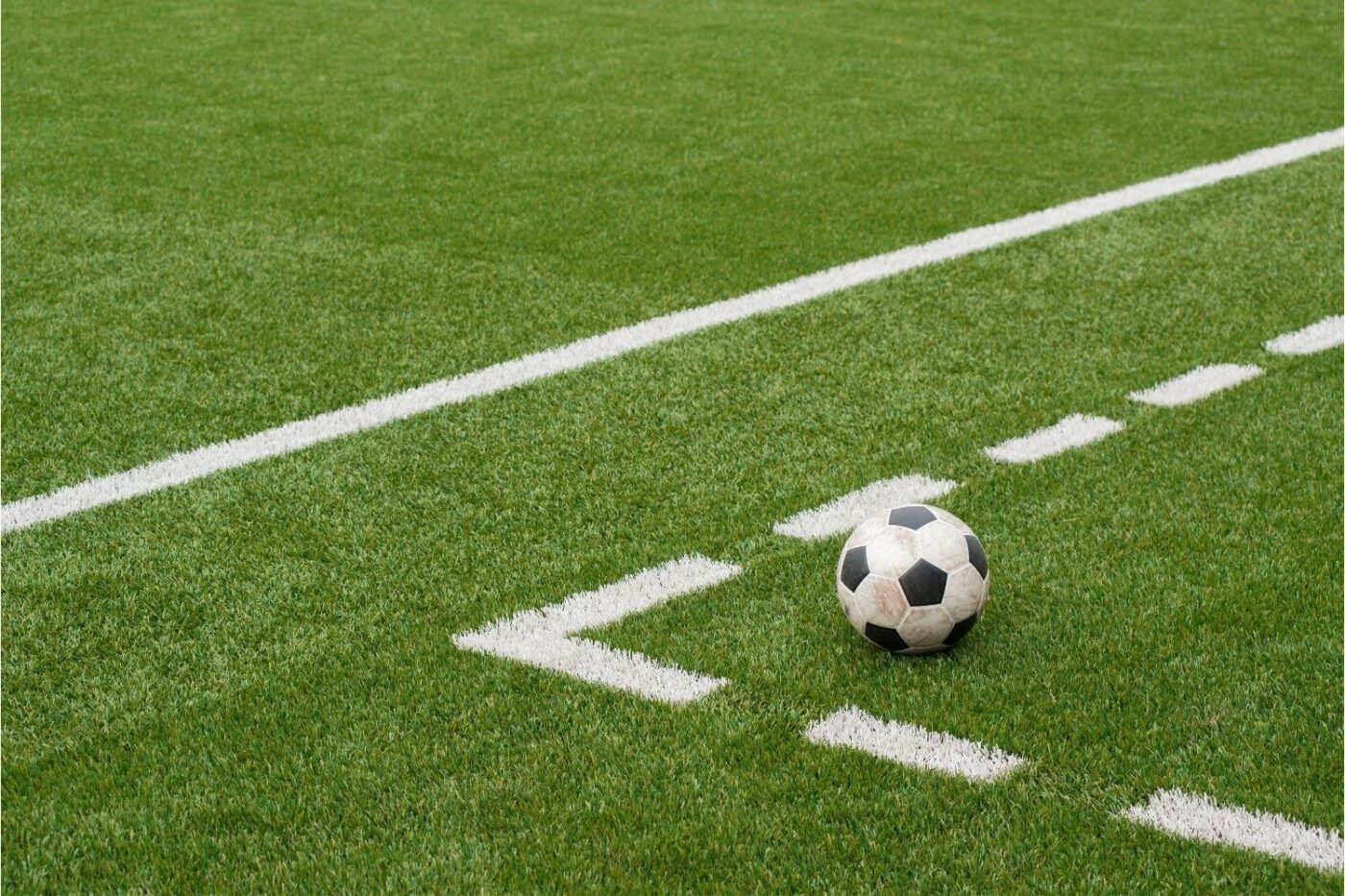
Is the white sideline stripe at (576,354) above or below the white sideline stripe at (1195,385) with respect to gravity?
above

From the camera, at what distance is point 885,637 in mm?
3287

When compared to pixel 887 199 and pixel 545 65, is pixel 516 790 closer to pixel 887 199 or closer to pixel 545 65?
pixel 887 199

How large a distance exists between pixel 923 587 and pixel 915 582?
0.02 meters

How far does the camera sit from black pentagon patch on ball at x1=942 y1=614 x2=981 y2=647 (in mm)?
3289

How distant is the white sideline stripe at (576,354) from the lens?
14.0 ft

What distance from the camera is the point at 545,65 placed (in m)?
10.1

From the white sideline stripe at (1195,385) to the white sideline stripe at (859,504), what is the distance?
986mm

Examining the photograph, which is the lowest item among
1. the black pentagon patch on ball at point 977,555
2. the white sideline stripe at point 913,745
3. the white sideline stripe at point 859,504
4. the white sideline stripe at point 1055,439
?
the white sideline stripe at point 1055,439

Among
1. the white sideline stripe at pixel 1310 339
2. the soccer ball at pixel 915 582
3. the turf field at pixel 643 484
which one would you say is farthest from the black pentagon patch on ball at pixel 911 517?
the white sideline stripe at pixel 1310 339

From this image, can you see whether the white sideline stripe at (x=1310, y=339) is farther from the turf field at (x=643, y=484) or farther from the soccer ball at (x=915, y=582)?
the soccer ball at (x=915, y=582)

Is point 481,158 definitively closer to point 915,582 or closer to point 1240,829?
point 915,582

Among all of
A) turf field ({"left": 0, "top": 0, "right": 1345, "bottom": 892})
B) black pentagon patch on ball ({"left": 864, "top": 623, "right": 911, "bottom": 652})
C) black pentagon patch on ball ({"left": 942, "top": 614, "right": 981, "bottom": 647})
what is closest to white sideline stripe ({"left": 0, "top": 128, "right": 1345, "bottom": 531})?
turf field ({"left": 0, "top": 0, "right": 1345, "bottom": 892})

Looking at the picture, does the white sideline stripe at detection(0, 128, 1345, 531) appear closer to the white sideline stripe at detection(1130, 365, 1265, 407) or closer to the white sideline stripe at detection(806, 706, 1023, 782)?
the white sideline stripe at detection(1130, 365, 1265, 407)

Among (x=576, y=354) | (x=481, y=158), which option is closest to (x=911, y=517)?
(x=576, y=354)
